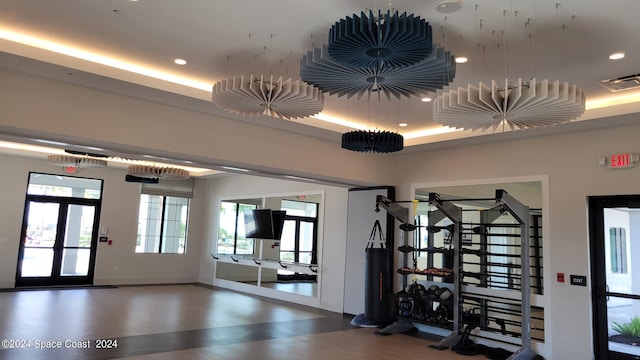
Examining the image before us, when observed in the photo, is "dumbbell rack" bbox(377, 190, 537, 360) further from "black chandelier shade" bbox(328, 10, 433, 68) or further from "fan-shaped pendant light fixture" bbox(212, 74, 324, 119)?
"black chandelier shade" bbox(328, 10, 433, 68)

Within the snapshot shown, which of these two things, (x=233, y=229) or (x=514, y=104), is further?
(x=233, y=229)

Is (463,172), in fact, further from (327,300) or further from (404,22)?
(404,22)

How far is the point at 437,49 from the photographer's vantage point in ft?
11.8

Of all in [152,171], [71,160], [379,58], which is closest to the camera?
[379,58]

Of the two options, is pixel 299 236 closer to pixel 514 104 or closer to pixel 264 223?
pixel 264 223

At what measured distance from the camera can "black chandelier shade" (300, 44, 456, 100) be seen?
3.65 metres

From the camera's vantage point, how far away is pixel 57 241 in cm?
1200

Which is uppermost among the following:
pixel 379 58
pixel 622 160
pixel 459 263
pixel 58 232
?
pixel 379 58

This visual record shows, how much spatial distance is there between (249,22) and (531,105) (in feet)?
8.93

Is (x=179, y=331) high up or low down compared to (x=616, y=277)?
down

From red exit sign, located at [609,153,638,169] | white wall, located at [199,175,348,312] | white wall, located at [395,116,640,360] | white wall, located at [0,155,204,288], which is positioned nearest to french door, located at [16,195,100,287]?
white wall, located at [0,155,204,288]

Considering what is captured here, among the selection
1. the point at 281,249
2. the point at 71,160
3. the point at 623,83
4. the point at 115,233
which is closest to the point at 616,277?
the point at 623,83

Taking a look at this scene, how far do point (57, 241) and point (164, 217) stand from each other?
2.88 m

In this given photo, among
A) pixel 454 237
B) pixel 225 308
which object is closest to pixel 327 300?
pixel 225 308
